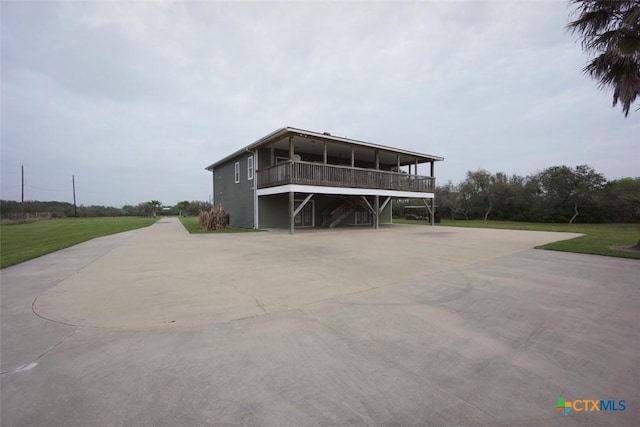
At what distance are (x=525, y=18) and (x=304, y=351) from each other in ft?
46.6

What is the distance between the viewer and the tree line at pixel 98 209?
1606 inches

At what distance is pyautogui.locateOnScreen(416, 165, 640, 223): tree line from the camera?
27.0 metres

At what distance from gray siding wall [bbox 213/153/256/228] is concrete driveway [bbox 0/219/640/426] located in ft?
41.5

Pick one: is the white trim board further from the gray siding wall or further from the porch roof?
the porch roof

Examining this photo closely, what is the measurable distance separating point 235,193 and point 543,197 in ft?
108

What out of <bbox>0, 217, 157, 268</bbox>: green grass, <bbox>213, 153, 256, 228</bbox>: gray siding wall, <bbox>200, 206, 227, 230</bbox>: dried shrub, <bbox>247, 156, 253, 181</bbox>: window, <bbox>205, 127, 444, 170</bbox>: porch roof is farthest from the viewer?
<bbox>213, 153, 256, 228</bbox>: gray siding wall

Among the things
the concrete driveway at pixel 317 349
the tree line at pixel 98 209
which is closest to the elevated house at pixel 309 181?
the concrete driveway at pixel 317 349

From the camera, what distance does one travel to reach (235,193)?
775 inches

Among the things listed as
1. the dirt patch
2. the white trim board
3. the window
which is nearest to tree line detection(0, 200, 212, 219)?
the window

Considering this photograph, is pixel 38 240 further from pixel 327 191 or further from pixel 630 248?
pixel 630 248

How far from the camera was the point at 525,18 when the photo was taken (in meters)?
10.2

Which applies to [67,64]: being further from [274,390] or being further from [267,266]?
[274,390]

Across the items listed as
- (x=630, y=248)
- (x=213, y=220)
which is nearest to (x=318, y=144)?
(x=213, y=220)

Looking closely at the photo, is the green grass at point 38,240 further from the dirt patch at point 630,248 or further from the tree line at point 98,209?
the tree line at point 98,209
